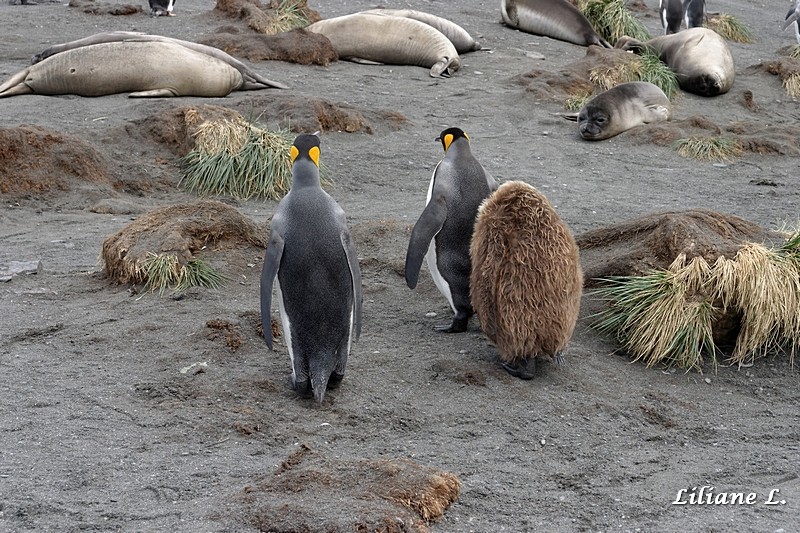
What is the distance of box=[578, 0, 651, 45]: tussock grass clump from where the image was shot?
1444cm

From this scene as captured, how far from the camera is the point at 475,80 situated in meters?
11.8

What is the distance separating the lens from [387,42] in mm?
12242

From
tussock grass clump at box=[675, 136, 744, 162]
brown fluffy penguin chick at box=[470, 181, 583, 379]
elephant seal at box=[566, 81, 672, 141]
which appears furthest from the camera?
elephant seal at box=[566, 81, 672, 141]

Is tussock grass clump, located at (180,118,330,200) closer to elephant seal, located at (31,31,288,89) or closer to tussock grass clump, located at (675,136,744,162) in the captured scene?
elephant seal, located at (31,31,288,89)

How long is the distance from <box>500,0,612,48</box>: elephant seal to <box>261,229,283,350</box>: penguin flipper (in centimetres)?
1051

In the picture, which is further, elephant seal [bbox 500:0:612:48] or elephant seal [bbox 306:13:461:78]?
elephant seal [bbox 500:0:612:48]

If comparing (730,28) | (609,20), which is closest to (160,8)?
(609,20)

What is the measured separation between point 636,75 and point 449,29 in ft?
8.61

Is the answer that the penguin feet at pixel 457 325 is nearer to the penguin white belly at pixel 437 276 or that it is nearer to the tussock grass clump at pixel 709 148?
the penguin white belly at pixel 437 276

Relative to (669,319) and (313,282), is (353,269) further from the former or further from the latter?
(669,319)

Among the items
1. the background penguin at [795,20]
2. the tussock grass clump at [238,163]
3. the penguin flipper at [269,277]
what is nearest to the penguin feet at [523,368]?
the penguin flipper at [269,277]

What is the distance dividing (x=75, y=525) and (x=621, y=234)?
4018 mm

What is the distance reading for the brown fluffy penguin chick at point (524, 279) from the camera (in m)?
4.75

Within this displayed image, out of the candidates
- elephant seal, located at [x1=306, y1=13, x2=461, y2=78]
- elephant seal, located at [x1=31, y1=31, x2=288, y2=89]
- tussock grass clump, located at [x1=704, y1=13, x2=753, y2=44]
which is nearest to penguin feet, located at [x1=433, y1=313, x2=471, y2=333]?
elephant seal, located at [x1=31, y1=31, x2=288, y2=89]
